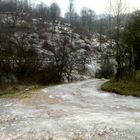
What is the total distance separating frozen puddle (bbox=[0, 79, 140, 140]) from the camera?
549 inches

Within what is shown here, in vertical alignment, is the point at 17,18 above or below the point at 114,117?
above

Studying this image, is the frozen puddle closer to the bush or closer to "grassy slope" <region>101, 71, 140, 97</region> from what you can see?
"grassy slope" <region>101, 71, 140, 97</region>

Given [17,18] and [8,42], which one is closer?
[8,42]

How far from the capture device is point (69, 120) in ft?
55.2

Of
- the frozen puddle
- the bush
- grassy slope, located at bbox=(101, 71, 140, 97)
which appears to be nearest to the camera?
the frozen puddle

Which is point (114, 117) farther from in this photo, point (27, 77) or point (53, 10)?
point (53, 10)

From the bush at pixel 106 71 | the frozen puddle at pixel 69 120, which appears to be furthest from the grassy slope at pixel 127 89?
the bush at pixel 106 71

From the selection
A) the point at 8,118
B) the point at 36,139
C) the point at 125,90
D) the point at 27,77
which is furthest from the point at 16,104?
the point at 27,77

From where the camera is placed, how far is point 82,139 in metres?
13.4

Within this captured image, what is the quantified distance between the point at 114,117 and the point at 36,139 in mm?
5979

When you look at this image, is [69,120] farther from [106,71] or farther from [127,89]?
[106,71]

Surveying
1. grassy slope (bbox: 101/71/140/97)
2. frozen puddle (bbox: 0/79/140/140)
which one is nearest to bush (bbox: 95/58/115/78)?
grassy slope (bbox: 101/71/140/97)

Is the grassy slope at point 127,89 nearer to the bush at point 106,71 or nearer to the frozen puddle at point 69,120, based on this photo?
the frozen puddle at point 69,120

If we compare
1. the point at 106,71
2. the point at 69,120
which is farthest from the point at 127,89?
the point at 106,71
